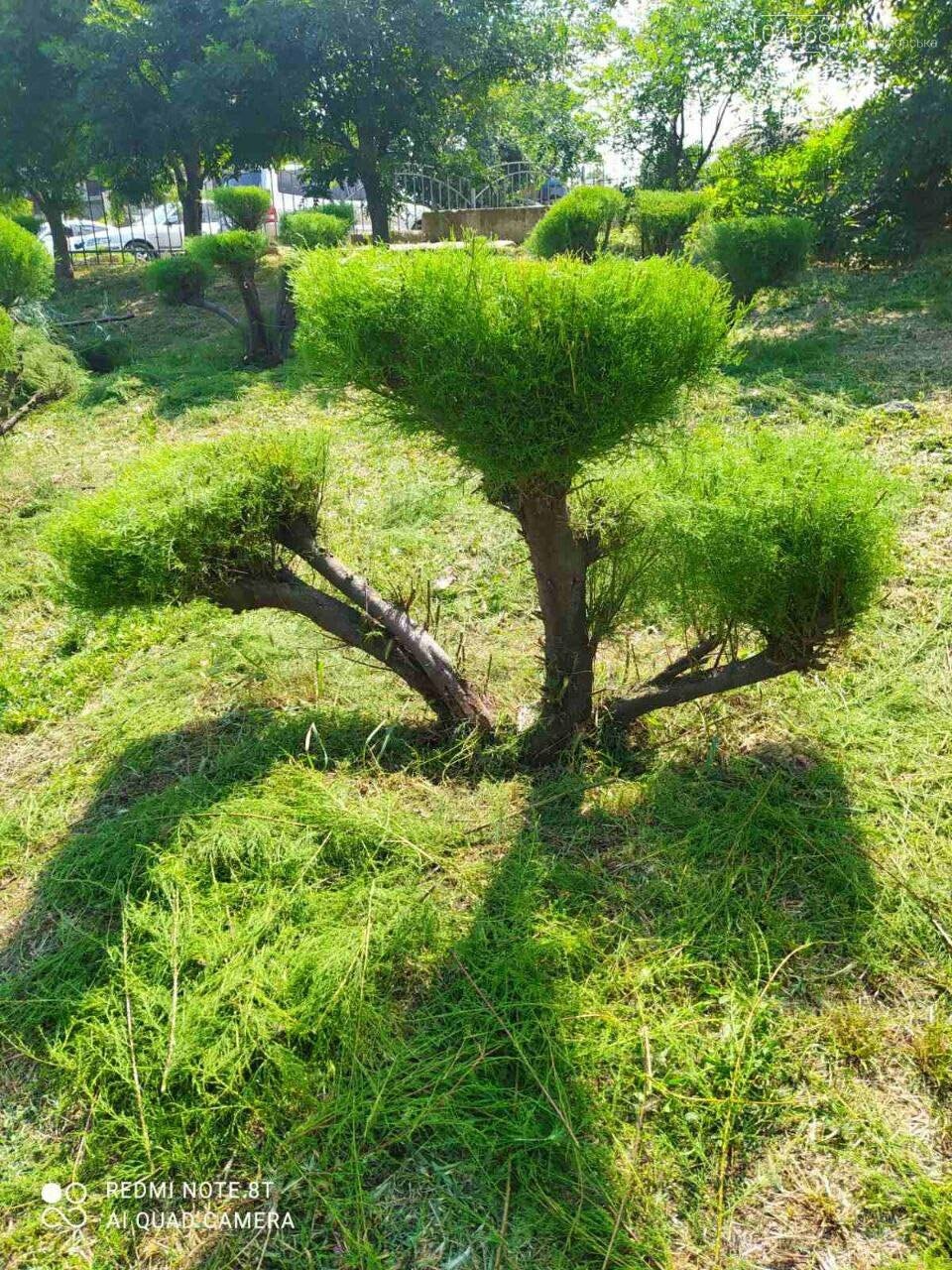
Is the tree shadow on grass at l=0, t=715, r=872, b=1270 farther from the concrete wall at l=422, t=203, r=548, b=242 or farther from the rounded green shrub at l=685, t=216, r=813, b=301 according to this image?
the concrete wall at l=422, t=203, r=548, b=242

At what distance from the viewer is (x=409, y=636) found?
10.3 ft

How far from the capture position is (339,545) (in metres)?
5.00

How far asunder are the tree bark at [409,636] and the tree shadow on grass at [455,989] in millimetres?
388

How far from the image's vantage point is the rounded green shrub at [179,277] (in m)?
10.5

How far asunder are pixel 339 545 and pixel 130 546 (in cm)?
229

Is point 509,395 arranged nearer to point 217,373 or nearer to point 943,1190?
point 943,1190

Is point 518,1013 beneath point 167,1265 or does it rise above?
above

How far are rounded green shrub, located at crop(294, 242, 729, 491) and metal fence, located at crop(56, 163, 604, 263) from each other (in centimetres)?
1260

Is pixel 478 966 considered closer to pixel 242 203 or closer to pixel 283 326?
pixel 283 326

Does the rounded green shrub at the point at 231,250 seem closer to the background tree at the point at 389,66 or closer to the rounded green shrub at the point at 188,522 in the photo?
the background tree at the point at 389,66

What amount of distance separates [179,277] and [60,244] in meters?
8.21

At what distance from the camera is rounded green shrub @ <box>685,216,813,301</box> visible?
8.52m

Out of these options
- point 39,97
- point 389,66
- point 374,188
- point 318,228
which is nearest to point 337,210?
point 374,188

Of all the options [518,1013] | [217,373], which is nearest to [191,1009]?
[518,1013]
